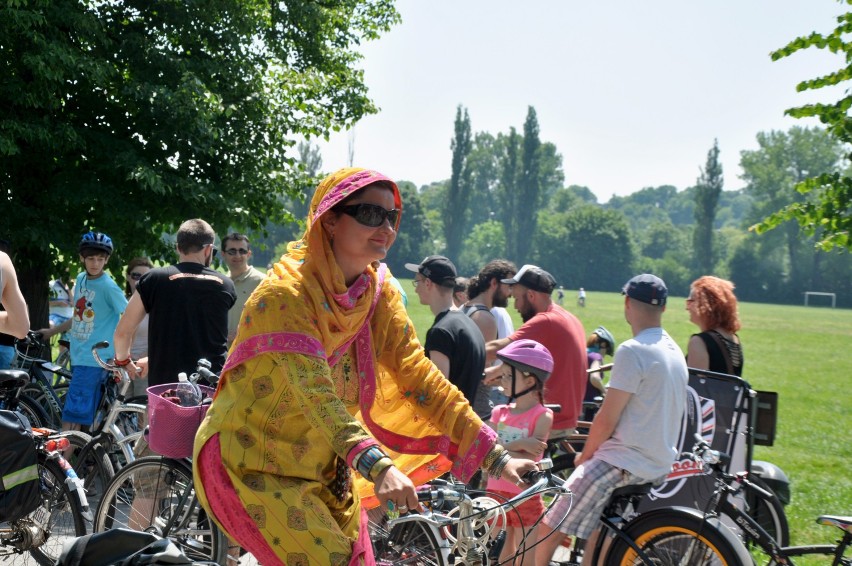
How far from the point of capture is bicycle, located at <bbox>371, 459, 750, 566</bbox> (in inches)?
138

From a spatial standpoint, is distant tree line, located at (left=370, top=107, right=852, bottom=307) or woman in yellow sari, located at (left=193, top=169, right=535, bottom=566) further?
distant tree line, located at (left=370, top=107, right=852, bottom=307)

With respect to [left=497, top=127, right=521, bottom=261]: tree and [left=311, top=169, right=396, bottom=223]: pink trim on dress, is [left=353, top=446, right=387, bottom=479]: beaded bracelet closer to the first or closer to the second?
[left=311, top=169, right=396, bottom=223]: pink trim on dress

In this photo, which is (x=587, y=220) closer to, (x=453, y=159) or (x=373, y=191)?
(x=453, y=159)

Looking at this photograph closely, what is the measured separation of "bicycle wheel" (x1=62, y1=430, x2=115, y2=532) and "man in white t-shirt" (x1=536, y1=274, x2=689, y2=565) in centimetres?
270

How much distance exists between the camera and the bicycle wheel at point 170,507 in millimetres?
4625

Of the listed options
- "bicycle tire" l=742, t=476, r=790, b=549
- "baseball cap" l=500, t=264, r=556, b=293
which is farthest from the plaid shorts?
"baseball cap" l=500, t=264, r=556, b=293

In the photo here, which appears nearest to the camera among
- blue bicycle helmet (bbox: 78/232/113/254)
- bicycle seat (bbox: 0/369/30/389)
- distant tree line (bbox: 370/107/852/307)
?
bicycle seat (bbox: 0/369/30/389)

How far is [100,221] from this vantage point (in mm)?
11742

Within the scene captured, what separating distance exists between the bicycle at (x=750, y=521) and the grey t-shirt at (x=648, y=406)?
18cm

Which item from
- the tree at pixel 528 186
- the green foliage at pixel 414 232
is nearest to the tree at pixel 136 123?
the green foliage at pixel 414 232

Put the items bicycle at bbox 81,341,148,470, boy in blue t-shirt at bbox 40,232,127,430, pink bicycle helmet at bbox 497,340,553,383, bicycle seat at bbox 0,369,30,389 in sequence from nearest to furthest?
bicycle seat at bbox 0,369,30,389 → pink bicycle helmet at bbox 497,340,553,383 → bicycle at bbox 81,341,148,470 → boy in blue t-shirt at bbox 40,232,127,430

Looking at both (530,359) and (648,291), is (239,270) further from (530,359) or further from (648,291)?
Result: (648,291)

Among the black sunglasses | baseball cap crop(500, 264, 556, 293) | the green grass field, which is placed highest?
the black sunglasses

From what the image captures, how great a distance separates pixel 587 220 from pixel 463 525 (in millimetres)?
130563
